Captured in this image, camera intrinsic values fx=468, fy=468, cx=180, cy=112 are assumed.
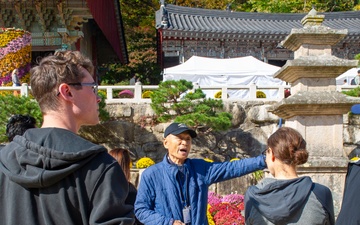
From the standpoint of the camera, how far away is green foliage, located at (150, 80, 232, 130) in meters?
11.3

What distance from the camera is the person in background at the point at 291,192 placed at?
2.61 m

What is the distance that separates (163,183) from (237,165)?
54 cm

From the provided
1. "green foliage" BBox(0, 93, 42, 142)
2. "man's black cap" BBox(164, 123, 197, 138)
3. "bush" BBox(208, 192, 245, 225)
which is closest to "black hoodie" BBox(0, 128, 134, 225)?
"man's black cap" BBox(164, 123, 197, 138)

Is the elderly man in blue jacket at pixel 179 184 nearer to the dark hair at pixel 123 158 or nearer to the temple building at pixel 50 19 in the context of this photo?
the dark hair at pixel 123 158

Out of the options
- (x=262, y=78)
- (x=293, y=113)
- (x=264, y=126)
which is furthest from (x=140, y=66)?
(x=293, y=113)

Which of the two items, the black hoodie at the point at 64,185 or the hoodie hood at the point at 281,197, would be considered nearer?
the black hoodie at the point at 64,185

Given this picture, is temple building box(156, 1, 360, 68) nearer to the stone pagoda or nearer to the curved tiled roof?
the curved tiled roof

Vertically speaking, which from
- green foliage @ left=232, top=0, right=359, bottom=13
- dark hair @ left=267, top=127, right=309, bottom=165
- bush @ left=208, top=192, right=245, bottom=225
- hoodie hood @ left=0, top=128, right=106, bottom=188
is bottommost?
bush @ left=208, top=192, right=245, bottom=225

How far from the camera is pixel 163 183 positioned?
10.8ft

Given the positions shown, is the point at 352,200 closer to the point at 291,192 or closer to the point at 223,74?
the point at 291,192

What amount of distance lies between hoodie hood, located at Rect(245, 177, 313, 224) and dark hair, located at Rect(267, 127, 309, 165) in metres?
0.12

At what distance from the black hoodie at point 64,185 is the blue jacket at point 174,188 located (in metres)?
1.62

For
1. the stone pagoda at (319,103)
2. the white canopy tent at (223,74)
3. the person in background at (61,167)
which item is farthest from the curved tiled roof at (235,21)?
the person in background at (61,167)

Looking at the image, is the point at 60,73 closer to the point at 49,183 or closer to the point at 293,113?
the point at 49,183
